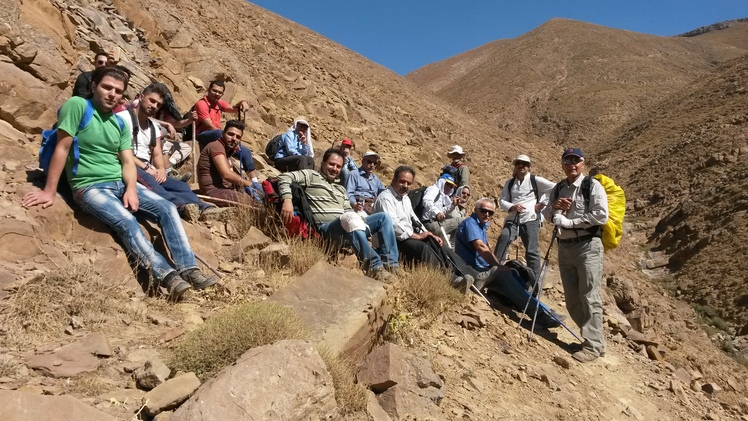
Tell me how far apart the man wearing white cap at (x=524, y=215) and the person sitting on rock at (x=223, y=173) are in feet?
9.61

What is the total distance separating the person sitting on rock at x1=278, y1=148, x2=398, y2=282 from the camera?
487cm

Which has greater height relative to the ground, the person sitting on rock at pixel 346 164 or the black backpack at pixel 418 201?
the person sitting on rock at pixel 346 164

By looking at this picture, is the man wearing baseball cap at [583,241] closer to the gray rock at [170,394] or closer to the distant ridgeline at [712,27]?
the gray rock at [170,394]

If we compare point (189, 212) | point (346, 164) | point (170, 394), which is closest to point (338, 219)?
point (189, 212)

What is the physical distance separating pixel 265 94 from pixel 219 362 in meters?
10.2

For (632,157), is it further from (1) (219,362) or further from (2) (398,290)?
(1) (219,362)

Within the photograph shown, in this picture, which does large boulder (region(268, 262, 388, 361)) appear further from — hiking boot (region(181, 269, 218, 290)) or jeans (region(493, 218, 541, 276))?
jeans (region(493, 218, 541, 276))

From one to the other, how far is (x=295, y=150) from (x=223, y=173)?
1595 mm

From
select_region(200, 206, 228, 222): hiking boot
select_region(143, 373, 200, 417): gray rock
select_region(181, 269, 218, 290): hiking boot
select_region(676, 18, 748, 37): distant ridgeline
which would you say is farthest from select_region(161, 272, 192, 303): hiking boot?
select_region(676, 18, 748, 37): distant ridgeline

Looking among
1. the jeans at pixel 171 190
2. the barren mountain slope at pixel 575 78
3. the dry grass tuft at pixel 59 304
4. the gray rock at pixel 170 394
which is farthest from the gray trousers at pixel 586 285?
the barren mountain slope at pixel 575 78

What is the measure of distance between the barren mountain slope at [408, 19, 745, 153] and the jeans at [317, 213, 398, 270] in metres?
32.6

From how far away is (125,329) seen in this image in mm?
3256

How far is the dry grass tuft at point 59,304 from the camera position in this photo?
2.91 meters

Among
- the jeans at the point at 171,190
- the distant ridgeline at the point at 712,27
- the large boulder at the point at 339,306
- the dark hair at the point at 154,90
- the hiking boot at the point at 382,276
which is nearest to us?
the large boulder at the point at 339,306
